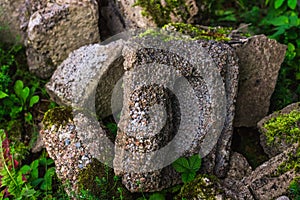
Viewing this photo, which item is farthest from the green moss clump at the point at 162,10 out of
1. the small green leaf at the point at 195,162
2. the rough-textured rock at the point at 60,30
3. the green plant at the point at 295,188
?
the green plant at the point at 295,188

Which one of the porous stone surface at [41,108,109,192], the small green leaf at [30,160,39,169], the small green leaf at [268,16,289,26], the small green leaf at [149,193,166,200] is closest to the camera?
the small green leaf at [149,193,166,200]

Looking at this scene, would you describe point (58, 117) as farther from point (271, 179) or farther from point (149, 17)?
point (271, 179)

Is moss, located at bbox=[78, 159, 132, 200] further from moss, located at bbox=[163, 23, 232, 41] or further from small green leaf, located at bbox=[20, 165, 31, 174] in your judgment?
moss, located at bbox=[163, 23, 232, 41]

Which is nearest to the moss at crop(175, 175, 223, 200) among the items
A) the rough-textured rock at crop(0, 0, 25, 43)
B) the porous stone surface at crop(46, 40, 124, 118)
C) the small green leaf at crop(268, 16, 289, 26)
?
the porous stone surface at crop(46, 40, 124, 118)

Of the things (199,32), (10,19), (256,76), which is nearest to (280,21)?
(256,76)

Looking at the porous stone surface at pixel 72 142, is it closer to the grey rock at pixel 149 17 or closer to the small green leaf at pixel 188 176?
the small green leaf at pixel 188 176
